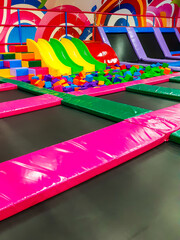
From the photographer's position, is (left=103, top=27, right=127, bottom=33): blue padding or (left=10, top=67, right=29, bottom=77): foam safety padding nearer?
(left=10, top=67, right=29, bottom=77): foam safety padding

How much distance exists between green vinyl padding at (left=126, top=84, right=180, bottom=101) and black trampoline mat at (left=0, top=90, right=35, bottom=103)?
3.25 feet

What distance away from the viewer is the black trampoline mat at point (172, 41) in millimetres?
6421

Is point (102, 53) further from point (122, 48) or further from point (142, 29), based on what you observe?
point (142, 29)

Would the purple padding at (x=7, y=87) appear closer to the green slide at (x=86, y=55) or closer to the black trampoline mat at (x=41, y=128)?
the black trampoline mat at (x=41, y=128)

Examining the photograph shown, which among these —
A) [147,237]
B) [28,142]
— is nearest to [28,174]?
[28,142]

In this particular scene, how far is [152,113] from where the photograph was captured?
1521 mm

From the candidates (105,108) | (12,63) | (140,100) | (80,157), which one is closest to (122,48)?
(12,63)

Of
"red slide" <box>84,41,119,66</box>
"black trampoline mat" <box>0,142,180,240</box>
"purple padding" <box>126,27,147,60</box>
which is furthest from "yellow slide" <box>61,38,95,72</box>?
"black trampoline mat" <box>0,142,180,240</box>

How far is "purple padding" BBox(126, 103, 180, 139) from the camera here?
1269mm

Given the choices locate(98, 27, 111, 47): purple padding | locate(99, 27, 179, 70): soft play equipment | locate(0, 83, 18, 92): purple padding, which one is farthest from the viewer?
locate(99, 27, 179, 70): soft play equipment

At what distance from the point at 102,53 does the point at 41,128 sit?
3.65 meters

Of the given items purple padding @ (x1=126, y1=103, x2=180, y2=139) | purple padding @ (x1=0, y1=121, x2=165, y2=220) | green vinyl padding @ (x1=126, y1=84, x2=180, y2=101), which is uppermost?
green vinyl padding @ (x1=126, y1=84, x2=180, y2=101)

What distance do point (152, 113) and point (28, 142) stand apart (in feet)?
2.57

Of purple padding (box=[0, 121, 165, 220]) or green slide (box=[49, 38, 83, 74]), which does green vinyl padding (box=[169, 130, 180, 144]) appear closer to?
purple padding (box=[0, 121, 165, 220])
